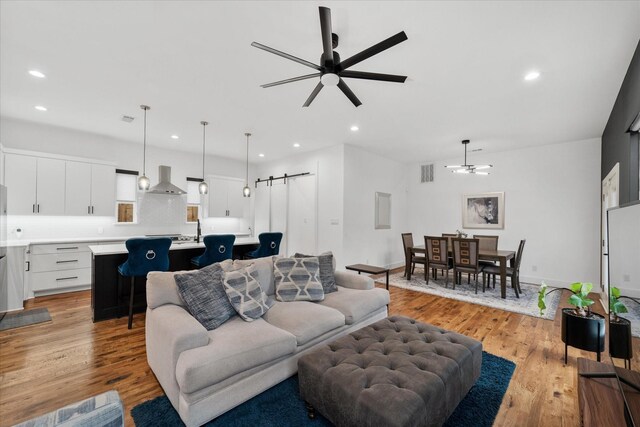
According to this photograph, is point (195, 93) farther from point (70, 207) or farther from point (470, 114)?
point (470, 114)

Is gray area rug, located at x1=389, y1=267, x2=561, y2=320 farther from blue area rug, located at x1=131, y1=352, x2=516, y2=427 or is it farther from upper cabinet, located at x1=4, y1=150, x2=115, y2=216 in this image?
upper cabinet, located at x1=4, y1=150, x2=115, y2=216

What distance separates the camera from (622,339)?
1.27 metres

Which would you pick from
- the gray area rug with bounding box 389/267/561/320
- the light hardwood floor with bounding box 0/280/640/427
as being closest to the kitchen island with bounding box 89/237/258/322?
the light hardwood floor with bounding box 0/280/640/427

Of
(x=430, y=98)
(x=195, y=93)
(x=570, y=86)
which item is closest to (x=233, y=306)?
(x=195, y=93)

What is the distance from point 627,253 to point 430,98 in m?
2.88

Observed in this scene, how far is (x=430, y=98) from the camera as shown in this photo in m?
3.61

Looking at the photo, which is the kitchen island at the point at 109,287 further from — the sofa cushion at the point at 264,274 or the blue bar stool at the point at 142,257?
the sofa cushion at the point at 264,274

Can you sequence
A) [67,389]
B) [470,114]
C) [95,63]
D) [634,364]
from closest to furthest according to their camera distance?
1. [634,364]
2. [67,389]
3. [95,63]
4. [470,114]

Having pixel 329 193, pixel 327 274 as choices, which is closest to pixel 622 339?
pixel 327 274

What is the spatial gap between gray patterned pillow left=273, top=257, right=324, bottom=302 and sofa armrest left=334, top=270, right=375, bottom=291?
1.58ft

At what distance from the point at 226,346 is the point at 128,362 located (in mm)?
1405

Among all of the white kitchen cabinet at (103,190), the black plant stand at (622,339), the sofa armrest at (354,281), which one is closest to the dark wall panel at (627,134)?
the black plant stand at (622,339)

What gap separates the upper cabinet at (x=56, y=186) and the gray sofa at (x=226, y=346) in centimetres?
403

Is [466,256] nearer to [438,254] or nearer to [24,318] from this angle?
[438,254]
